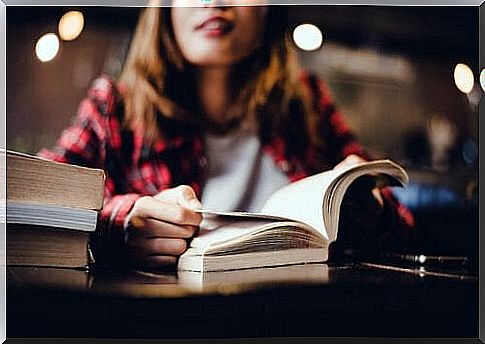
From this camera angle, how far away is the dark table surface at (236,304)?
1072mm

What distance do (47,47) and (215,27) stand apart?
0.25 metres

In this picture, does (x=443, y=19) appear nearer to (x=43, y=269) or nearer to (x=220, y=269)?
(x=220, y=269)

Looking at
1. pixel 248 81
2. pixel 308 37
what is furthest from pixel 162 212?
pixel 308 37

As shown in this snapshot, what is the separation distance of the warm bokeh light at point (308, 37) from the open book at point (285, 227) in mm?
187

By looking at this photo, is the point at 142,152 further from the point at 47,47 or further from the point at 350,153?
the point at 350,153

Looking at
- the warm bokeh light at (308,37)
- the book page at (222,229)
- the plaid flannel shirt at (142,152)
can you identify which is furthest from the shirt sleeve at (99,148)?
the warm bokeh light at (308,37)

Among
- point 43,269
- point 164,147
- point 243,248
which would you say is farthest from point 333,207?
point 43,269

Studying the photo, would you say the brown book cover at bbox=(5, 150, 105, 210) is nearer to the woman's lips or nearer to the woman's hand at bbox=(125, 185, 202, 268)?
the woman's hand at bbox=(125, 185, 202, 268)

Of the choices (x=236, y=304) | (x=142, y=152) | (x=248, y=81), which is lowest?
(x=236, y=304)

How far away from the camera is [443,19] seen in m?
1.14

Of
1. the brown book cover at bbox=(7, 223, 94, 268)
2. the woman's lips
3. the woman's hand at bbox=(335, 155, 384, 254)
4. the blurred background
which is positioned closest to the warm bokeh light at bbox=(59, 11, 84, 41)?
the blurred background

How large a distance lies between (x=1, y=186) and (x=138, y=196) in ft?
0.64

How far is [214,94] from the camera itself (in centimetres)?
113

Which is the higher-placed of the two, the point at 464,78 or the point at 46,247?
the point at 464,78
